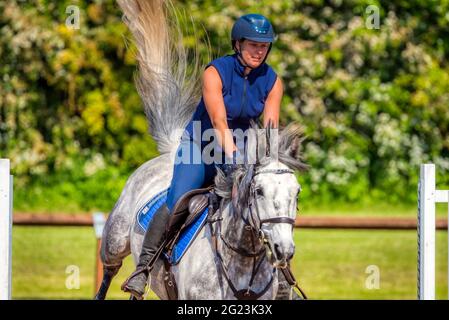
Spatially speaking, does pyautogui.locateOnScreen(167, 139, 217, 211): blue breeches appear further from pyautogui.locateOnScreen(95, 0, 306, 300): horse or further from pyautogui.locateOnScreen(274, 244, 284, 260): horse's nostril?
pyautogui.locateOnScreen(274, 244, 284, 260): horse's nostril

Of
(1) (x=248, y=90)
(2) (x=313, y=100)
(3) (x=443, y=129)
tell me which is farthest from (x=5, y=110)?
(1) (x=248, y=90)

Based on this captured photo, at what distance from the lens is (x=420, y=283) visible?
22.7ft

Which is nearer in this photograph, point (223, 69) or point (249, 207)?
point (249, 207)

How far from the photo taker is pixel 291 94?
731 inches

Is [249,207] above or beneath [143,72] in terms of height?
beneath

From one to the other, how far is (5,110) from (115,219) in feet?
36.8

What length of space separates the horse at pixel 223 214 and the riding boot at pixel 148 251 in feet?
0.41

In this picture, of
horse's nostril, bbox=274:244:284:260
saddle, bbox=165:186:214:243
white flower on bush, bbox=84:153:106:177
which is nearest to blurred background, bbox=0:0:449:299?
white flower on bush, bbox=84:153:106:177

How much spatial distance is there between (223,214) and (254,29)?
3.99 feet

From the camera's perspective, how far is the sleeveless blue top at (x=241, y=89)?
6.30m

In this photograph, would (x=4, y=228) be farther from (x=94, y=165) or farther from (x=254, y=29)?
(x=94, y=165)

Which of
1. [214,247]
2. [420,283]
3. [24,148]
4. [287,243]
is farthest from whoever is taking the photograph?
[24,148]

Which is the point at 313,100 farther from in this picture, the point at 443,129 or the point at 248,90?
the point at 248,90
